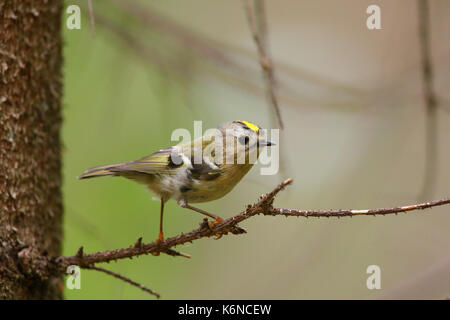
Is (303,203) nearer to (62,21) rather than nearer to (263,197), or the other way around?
(62,21)

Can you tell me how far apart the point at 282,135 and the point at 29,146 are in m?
1.24

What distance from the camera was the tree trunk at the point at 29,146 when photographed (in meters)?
2.38

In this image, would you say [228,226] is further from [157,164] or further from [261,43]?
[157,164]

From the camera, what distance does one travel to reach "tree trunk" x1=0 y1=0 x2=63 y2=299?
238 cm

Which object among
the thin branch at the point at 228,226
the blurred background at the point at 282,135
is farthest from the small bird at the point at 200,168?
the thin branch at the point at 228,226

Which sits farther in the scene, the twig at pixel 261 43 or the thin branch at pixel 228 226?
the twig at pixel 261 43

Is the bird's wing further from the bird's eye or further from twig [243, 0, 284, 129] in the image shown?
twig [243, 0, 284, 129]

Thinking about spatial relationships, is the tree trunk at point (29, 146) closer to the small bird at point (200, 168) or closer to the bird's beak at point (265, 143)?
the small bird at point (200, 168)

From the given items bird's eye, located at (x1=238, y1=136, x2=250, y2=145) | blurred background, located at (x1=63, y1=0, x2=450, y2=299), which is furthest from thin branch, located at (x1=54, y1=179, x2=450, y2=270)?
bird's eye, located at (x1=238, y1=136, x2=250, y2=145)

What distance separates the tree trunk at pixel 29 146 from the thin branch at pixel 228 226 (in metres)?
0.20

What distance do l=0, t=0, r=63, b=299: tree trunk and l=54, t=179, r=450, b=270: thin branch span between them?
0.20 meters
